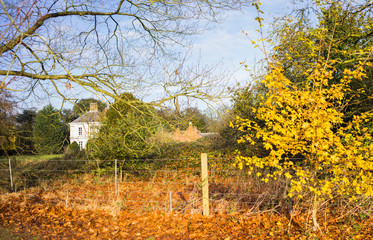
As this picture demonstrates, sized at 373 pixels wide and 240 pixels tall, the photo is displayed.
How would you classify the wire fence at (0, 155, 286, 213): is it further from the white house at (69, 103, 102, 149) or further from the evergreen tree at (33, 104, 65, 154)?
the white house at (69, 103, 102, 149)

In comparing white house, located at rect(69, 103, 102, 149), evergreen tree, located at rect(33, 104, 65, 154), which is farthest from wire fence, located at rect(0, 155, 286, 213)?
white house, located at rect(69, 103, 102, 149)

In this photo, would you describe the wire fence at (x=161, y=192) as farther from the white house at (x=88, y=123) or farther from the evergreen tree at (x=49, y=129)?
the white house at (x=88, y=123)

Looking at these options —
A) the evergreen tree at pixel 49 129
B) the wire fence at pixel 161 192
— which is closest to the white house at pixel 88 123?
the evergreen tree at pixel 49 129

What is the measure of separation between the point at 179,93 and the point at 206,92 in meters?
0.49

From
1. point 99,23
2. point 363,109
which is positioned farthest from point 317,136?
point 99,23

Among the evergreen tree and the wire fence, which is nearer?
the wire fence

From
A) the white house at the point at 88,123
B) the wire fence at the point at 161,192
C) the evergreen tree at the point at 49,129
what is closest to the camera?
the wire fence at the point at 161,192

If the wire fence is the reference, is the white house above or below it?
above

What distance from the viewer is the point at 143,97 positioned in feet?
18.5

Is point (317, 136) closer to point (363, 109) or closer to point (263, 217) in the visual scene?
point (263, 217)

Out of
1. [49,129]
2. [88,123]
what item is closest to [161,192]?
[88,123]

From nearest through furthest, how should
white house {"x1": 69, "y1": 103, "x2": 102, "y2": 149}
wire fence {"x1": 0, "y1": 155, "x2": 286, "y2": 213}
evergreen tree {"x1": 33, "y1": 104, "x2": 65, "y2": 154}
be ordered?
1. wire fence {"x1": 0, "y1": 155, "x2": 286, "y2": 213}
2. white house {"x1": 69, "y1": 103, "x2": 102, "y2": 149}
3. evergreen tree {"x1": 33, "y1": 104, "x2": 65, "y2": 154}

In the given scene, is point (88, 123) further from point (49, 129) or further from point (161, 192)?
point (161, 192)

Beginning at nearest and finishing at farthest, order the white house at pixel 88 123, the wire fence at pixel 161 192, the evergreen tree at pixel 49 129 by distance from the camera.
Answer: the wire fence at pixel 161 192
the white house at pixel 88 123
the evergreen tree at pixel 49 129
